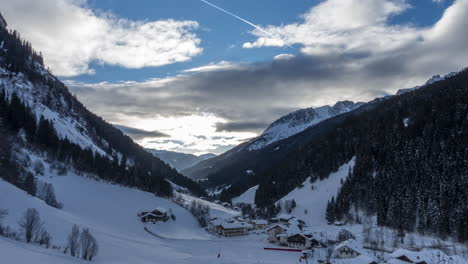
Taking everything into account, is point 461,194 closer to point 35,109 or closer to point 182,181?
point 35,109

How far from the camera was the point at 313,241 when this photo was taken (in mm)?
69750

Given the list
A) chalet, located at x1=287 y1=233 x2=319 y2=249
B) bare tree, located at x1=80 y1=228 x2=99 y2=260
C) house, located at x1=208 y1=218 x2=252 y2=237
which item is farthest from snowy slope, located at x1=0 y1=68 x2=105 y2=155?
bare tree, located at x1=80 y1=228 x2=99 y2=260

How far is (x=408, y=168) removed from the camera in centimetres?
9100

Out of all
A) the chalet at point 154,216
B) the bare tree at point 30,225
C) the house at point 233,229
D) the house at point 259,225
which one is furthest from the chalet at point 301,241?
the bare tree at point 30,225

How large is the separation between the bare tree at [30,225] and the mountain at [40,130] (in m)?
22.6

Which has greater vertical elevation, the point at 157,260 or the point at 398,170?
the point at 398,170

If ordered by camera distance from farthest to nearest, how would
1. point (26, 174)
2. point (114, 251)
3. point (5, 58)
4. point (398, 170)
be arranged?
point (5, 58), point (398, 170), point (26, 174), point (114, 251)

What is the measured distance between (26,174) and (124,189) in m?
33.2

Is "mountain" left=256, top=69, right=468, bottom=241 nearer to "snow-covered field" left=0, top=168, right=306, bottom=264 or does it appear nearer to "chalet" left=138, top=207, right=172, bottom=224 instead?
"snow-covered field" left=0, top=168, right=306, bottom=264

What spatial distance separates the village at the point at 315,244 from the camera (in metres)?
47.4

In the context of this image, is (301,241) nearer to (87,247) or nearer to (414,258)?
(414,258)

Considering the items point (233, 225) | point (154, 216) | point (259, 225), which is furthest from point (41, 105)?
point (259, 225)

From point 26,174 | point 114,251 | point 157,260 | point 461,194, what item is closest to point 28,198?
point 114,251

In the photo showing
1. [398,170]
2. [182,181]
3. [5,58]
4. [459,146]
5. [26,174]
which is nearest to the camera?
[26,174]
